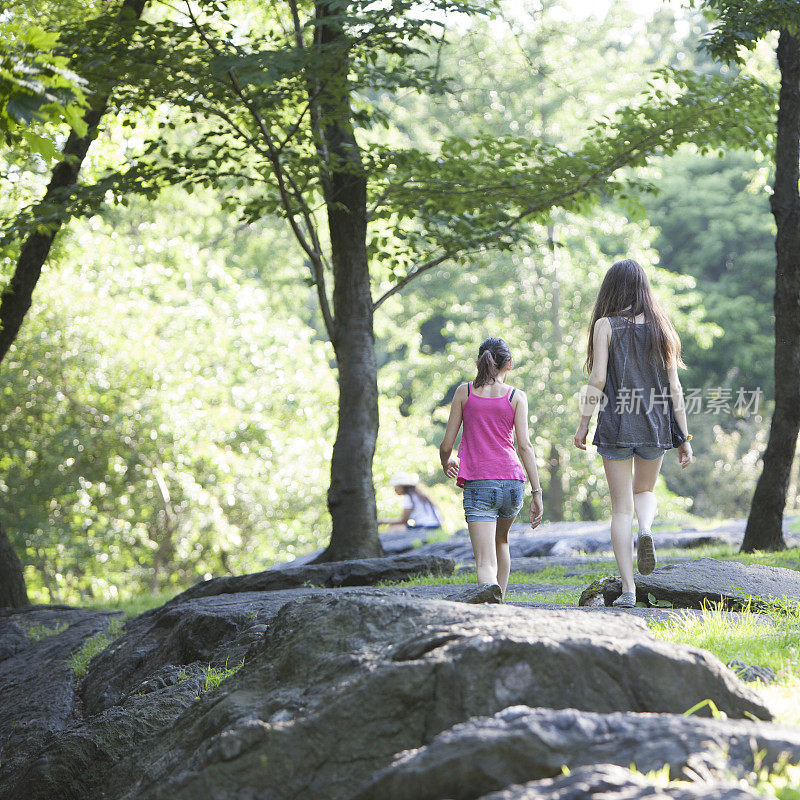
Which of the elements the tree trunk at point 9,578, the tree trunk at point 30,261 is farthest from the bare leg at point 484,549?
the tree trunk at point 9,578

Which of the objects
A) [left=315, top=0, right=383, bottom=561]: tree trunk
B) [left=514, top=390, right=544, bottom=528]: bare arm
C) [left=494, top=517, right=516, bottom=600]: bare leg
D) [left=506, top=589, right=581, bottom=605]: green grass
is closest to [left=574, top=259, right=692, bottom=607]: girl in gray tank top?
[left=514, top=390, right=544, bottom=528]: bare arm

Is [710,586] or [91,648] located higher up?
[710,586]

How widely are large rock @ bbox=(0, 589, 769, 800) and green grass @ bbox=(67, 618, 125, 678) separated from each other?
11.2 feet

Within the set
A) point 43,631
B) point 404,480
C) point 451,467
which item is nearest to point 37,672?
point 43,631

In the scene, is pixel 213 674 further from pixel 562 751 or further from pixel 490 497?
pixel 562 751

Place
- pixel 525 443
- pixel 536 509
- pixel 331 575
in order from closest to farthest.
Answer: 1. pixel 525 443
2. pixel 536 509
3. pixel 331 575

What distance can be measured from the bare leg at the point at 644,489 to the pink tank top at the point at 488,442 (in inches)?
28.4

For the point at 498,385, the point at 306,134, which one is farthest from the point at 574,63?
the point at 498,385

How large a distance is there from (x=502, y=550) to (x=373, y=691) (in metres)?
3.22

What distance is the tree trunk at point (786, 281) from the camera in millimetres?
9945

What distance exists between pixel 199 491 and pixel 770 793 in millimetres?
16861

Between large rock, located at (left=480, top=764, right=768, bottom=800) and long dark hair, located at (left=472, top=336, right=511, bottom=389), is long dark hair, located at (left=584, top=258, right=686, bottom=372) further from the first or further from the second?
large rock, located at (left=480, top=764, right=768, bottom=800)

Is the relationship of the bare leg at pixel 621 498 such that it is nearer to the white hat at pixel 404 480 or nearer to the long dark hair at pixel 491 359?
the long dark hair at pixel 491 359

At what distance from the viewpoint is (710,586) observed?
5.96 meters
